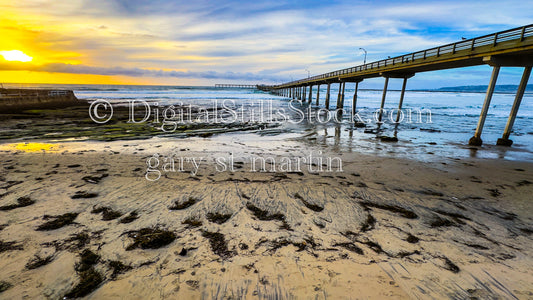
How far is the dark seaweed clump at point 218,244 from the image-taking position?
3.76 m

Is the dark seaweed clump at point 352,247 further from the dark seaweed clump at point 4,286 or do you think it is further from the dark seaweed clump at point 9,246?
the dark seaweed clump at point 9,246

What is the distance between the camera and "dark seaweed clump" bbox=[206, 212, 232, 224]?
4.83 metres

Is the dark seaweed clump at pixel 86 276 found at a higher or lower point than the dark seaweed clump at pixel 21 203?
lower

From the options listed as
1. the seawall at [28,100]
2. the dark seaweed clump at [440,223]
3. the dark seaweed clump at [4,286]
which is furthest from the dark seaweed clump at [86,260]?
the seawall at [28,100]

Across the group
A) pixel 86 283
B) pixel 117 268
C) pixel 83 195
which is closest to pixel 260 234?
pixel 117 268

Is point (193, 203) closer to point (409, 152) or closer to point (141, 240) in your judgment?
point (141, 240)

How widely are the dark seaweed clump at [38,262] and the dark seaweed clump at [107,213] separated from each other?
1.22 m

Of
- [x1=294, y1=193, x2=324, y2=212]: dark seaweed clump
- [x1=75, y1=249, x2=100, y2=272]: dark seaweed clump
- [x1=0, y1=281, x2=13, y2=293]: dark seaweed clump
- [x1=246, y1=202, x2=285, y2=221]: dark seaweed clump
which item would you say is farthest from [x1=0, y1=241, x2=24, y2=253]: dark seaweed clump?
[x1=294, y1=193, x2=324, y2=212]: dark seaweed clump

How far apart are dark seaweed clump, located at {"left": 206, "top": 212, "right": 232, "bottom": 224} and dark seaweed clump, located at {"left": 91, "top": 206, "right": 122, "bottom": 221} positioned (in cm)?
201

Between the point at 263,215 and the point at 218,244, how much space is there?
1.39m

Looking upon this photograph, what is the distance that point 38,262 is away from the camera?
349cm

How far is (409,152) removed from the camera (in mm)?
11836

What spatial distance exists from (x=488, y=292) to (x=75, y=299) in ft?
18.4

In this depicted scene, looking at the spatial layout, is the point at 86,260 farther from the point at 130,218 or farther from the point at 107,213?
the point at 107,213
